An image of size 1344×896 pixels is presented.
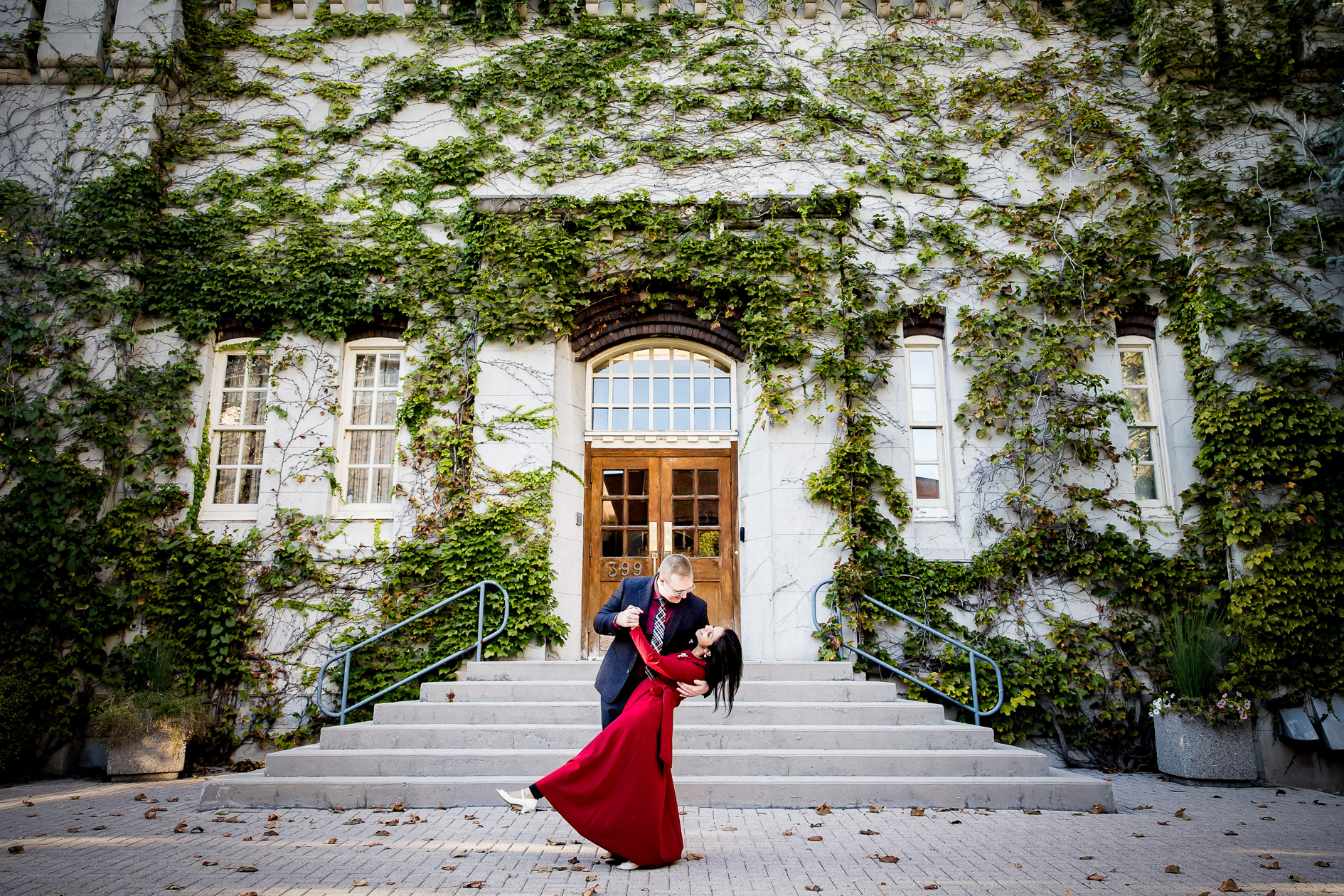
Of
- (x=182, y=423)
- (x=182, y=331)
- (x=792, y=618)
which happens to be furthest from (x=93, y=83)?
(x=792, y=618)

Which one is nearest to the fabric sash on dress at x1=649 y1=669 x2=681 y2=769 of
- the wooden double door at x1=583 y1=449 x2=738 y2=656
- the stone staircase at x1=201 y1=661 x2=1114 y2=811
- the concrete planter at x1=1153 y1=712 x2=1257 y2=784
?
the stone staircase at x1=201 y1=661 x2=1114 y2=811

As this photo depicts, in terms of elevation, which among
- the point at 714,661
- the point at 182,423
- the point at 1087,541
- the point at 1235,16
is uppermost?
Answer: the point at 1235,16

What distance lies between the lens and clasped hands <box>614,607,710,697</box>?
4371 millimetres

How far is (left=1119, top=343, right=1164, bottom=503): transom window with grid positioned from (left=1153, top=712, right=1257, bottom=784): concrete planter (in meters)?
2.57

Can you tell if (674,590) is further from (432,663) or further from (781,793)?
(432,663)

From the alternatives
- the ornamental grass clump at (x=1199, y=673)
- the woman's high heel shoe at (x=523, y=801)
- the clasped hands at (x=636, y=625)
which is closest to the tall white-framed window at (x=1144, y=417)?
the ornamental grass clump at (x=1199, y=673)

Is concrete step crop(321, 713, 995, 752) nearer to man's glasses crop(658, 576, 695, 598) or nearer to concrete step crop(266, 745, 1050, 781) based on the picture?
concrete step crop(266, 745, 1050, 781)

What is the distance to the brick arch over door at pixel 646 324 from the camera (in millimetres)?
9172

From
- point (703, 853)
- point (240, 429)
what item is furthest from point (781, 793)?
point (240, 429)

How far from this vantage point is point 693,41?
398 inches

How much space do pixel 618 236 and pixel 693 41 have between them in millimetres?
2988

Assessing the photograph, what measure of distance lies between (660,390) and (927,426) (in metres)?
3.17

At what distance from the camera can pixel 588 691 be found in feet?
23.4

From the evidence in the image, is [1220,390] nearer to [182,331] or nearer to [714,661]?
[714,661]
